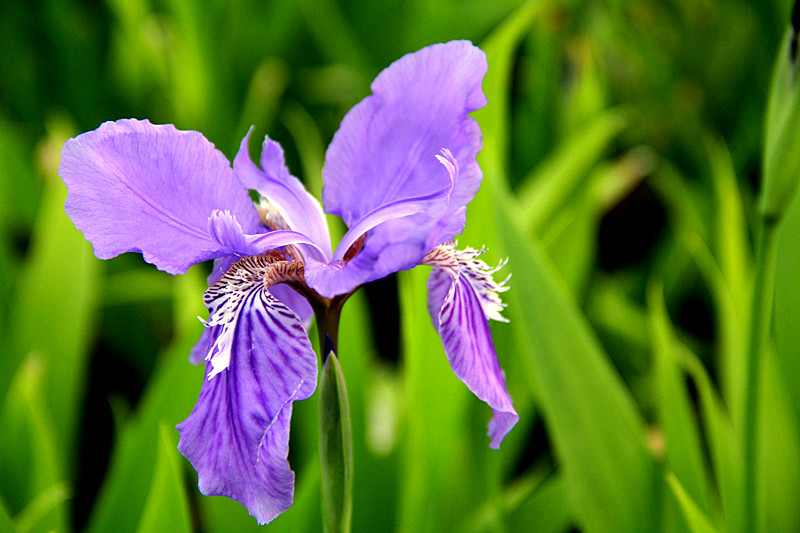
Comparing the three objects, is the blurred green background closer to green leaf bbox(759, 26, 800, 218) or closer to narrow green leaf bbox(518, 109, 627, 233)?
narrow green leaf bbox(518, 109, 627, 233)

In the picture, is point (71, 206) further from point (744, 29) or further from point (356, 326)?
point (744, 29)

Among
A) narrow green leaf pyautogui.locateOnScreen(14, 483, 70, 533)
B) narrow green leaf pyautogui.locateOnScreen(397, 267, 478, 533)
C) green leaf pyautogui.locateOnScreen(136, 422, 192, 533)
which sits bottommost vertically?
narrow green leaf pyautogui.locateOnScreen(397, 267, 478, 533)

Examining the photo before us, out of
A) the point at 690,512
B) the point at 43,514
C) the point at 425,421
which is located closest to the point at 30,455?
the point at 43,514

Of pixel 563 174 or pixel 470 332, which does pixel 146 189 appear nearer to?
pixel 470 332

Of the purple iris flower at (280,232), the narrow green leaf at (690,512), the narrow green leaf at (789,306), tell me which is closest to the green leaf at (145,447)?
the purple iris flower at (280,232)

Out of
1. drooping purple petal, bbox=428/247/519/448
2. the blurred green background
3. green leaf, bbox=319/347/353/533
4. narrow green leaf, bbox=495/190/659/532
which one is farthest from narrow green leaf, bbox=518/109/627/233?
green leaf, bbox=319/347/353/533

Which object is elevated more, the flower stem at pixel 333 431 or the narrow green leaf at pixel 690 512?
the flower stem at pixel 333 431

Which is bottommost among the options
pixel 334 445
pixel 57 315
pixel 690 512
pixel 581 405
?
pixel 690 512

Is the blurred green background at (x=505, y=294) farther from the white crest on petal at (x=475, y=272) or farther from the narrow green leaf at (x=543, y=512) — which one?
the white crest on petal at (x=475, y=272)
